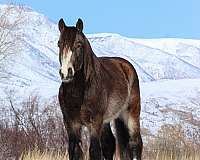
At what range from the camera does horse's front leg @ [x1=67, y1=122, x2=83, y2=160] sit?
7.50m

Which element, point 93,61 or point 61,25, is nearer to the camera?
point 61,25

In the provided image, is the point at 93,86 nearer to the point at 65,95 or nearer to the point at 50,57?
the point at 65,95

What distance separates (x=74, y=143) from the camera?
7.58 metres

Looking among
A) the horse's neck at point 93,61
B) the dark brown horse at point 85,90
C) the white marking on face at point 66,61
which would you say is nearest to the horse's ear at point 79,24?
the dark brown horse at point 85,90

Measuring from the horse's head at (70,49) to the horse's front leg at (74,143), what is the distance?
0.81m

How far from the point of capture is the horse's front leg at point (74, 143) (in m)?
7.50

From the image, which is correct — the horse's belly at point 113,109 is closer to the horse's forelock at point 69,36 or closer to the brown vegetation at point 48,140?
the horse's forelock at point 69,36

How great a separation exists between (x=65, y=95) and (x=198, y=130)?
26.0ft

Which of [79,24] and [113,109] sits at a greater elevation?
[79,24]

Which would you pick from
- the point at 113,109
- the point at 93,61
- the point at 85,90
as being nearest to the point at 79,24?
the point at 93,61

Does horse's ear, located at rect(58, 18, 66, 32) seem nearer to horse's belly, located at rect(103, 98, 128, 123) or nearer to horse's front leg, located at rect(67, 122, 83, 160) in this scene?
horse's front leg, located at rect(67, 122, 83, 160)

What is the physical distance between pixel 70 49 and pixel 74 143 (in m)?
1.31

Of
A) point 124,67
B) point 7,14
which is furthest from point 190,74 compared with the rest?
point 124,67

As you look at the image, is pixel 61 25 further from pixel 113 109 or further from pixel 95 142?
pixel 113 109
